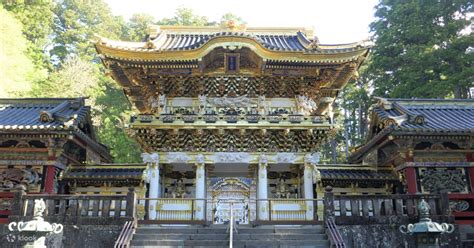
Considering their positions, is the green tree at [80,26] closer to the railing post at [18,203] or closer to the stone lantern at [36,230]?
the railing post at [18,203]

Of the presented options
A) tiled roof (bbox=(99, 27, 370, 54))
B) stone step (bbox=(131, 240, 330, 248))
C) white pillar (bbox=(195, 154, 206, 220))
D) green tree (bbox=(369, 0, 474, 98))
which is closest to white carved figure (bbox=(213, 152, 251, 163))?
white pillar (bbox=(195, 154, 206, 220))

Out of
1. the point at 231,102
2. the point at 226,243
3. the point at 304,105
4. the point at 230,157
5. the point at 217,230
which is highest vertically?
the point at 231,102

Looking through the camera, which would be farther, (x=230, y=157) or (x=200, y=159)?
(x=230, y=157)

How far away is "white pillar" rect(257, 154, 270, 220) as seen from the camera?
14.1m

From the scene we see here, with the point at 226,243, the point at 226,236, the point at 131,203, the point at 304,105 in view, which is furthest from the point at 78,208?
the point at 304,105

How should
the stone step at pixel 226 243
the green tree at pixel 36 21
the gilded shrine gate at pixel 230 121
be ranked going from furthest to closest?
the green tree at pixel 36 21, the gilded shrine gate at pixel 230 121, the stone step at pixel 226 243

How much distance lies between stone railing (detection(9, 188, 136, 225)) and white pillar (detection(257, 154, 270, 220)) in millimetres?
4826

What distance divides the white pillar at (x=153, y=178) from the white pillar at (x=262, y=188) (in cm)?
397

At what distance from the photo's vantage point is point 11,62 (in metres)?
23.5

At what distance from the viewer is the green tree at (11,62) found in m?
23.1

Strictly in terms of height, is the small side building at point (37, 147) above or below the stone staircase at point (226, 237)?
above

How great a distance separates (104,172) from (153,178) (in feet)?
8.49

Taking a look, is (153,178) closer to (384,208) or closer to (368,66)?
(384,208)

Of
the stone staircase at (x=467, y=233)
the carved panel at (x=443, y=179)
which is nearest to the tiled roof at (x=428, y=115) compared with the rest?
the carved panel at (x=443, y=179)
